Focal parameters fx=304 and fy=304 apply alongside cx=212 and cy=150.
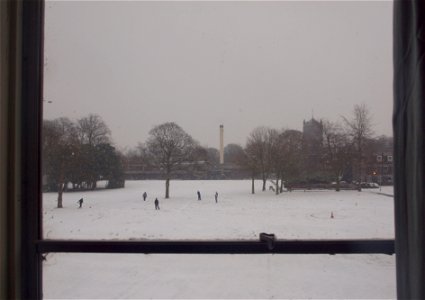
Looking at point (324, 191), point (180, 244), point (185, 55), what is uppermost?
point (185, 55)

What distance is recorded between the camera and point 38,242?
1.13m

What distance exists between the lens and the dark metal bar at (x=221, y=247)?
3.65ft

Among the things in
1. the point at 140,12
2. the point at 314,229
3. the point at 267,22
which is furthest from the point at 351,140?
the point at 140,12

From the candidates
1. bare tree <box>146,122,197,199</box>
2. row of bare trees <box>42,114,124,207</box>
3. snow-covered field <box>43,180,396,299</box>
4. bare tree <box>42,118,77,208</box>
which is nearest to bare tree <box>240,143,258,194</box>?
snow-covered field <box>43,180,396,299</box>

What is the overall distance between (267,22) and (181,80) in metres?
0.47

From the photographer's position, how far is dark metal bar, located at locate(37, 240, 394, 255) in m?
1.11

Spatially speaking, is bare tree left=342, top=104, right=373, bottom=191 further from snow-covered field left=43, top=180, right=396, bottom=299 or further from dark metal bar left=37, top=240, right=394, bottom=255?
dark metal bar left=37, top=240, right=394, bottom=255

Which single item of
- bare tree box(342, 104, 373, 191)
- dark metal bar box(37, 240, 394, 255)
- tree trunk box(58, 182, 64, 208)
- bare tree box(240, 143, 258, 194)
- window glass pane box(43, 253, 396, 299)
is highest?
bare tree box(342, 104, 373, 191)

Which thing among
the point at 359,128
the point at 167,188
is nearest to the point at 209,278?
the point at 167,188

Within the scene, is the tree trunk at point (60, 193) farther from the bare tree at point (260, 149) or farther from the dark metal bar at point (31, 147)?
the bare tree at point (260, 149)

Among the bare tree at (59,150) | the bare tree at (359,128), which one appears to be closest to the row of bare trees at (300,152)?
the bare tree at (359,128)

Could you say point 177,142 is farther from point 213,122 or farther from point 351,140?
point 351,140

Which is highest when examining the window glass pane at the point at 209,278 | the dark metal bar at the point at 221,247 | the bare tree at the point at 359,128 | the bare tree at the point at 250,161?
the bare tree at the point at 359,128

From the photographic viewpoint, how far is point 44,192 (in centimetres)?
122
